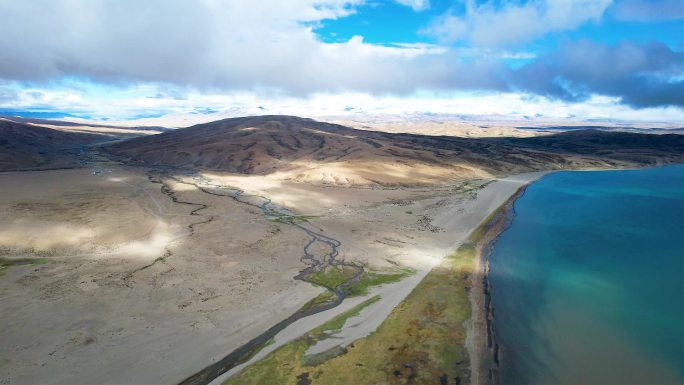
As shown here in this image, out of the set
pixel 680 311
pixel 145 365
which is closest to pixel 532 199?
pixel 680 311

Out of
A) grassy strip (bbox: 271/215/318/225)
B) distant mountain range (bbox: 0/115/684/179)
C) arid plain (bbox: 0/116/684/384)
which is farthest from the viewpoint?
distant mountain range (bbox: 0/115/684/179)

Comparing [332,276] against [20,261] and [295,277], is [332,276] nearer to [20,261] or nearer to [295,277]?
[295,277]

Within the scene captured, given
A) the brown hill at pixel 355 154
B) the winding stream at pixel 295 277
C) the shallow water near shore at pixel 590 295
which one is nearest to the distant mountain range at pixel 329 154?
the brown hill at pixel 355 154

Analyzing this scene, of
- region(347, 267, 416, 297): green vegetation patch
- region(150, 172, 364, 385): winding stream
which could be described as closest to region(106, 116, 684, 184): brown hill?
region(150, 172, 364, 385): winding stream

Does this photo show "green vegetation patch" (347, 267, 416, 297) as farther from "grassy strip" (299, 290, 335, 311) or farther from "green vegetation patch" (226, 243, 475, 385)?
"green vegetation patch" (226, 243, 475, 385)

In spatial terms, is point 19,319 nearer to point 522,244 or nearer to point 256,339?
point 256,339

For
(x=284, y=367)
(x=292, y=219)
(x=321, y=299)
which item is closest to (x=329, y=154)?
(x=292, y=219)
